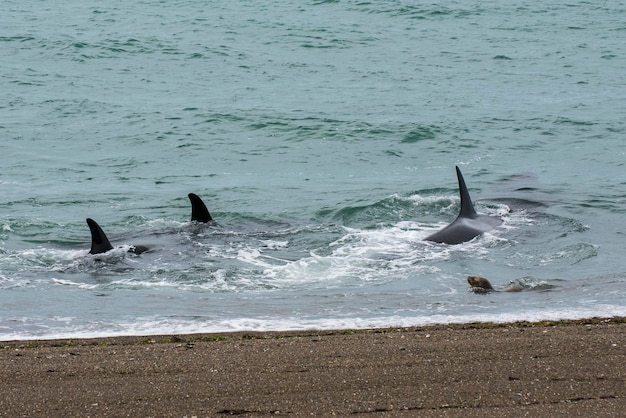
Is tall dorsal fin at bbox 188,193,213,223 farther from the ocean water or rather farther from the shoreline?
the shoreline

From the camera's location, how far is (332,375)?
7637 millimetres

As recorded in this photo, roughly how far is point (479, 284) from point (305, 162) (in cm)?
1118

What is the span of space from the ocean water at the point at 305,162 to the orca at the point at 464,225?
0.25m

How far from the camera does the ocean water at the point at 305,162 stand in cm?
1143

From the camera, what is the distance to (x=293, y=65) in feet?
113

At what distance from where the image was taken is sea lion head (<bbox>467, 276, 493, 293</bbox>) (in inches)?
451

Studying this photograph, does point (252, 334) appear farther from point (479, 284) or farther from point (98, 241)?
point (98, 241)

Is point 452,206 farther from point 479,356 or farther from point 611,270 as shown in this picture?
point 479,356

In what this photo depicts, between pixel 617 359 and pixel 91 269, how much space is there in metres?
7.33

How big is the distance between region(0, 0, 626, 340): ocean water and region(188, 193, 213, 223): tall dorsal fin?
230 millimetres

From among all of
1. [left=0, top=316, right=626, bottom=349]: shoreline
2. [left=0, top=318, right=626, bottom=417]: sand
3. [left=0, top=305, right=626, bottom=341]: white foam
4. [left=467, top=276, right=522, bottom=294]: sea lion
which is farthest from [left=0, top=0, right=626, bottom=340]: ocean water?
[left=0, top=318, right=626, bottom=417]: sand

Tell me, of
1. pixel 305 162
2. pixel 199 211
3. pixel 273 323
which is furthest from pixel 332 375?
pixel 305 162

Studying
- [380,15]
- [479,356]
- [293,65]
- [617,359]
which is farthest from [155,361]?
[380,15]

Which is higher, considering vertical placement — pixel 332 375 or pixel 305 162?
pixel 332 375
